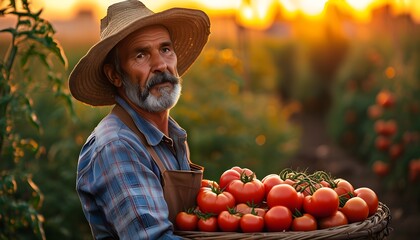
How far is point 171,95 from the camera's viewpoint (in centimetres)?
276

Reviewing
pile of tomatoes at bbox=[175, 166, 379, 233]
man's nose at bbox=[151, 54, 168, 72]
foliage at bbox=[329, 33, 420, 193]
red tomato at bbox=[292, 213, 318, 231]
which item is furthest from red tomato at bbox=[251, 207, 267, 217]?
foliage at bbox=[329, 33, 420, 193]

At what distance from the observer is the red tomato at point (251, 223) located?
2.38m

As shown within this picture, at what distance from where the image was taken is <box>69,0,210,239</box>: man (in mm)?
2389

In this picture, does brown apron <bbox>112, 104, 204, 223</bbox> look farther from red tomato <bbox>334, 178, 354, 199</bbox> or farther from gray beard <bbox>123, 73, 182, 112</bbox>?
red tomato <bbox>334, 178, 354, 199</bbox>

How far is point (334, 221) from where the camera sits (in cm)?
244

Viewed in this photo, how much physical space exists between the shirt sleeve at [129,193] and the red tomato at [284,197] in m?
0.41

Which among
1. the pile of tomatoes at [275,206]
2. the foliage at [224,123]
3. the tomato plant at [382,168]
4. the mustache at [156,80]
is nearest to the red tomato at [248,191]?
the pile of tomatoes at [275,206]

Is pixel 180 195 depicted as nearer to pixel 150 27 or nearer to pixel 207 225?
pixel 207 225

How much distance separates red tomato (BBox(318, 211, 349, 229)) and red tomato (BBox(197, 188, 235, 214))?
0.35 m

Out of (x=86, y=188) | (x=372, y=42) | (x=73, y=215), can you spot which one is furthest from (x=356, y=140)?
(x=86, y=188)

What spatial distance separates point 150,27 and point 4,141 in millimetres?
1210

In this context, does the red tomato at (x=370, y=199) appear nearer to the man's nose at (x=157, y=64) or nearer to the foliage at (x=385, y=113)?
the man's nose at (x=157, y=64)

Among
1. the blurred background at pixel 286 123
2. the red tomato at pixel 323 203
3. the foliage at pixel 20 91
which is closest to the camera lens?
the red tomato at pixel 323 203

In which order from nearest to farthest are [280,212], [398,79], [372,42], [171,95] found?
[280,212]
[171,95]
[398,79]
[372,42]
